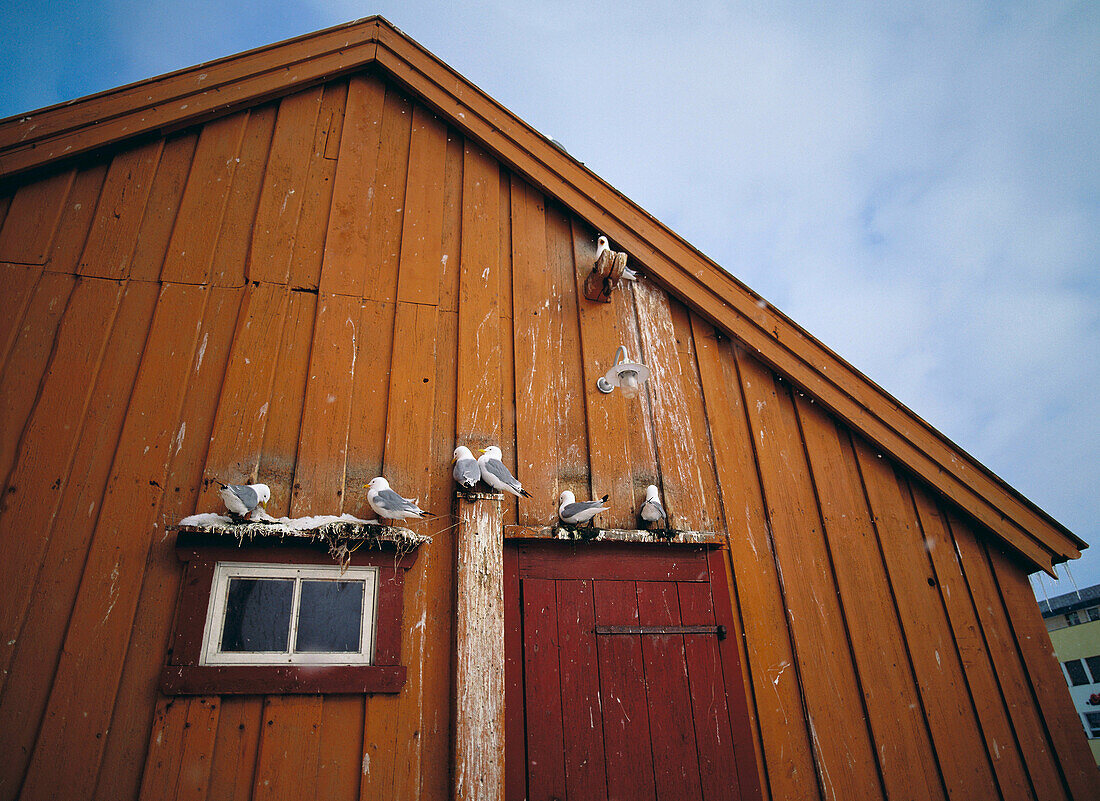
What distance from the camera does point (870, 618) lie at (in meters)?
3.16

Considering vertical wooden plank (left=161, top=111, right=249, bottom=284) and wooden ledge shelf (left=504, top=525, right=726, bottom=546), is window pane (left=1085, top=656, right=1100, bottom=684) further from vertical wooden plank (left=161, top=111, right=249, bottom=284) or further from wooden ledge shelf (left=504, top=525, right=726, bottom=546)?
vertical wooden plank (left=161, top=111, right=249, bottom=284)

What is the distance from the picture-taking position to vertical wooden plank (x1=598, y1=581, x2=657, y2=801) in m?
2.47

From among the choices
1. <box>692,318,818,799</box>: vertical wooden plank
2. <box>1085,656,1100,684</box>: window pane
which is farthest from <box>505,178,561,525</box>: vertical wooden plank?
<box>1085,656,1100,684</box>: window pane

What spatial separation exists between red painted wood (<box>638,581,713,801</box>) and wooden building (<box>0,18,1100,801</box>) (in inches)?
0.6

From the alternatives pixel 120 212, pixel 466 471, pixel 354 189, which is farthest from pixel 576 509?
pixel 120 212

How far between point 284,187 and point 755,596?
3530mm

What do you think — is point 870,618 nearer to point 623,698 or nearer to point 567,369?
point 623,698

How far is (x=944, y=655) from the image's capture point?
3.18m

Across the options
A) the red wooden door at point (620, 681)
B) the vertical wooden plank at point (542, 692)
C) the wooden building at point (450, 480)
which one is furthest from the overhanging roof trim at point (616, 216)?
the vertical wooden plank at point (542, 692)

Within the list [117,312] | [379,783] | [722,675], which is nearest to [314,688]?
[379,783]

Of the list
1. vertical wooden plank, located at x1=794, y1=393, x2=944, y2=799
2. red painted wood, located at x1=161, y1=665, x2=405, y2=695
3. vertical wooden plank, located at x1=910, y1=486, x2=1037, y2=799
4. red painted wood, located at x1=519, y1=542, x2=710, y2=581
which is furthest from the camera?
vertical wooden plank, located at x1=910, y1=486, x2=1037, y2=799

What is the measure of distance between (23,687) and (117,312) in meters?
1.66

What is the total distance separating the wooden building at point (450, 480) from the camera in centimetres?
229

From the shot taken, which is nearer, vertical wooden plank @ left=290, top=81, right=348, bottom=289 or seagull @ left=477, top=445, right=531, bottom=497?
seagull @ left=477, top=445, right=531, bottom=497
